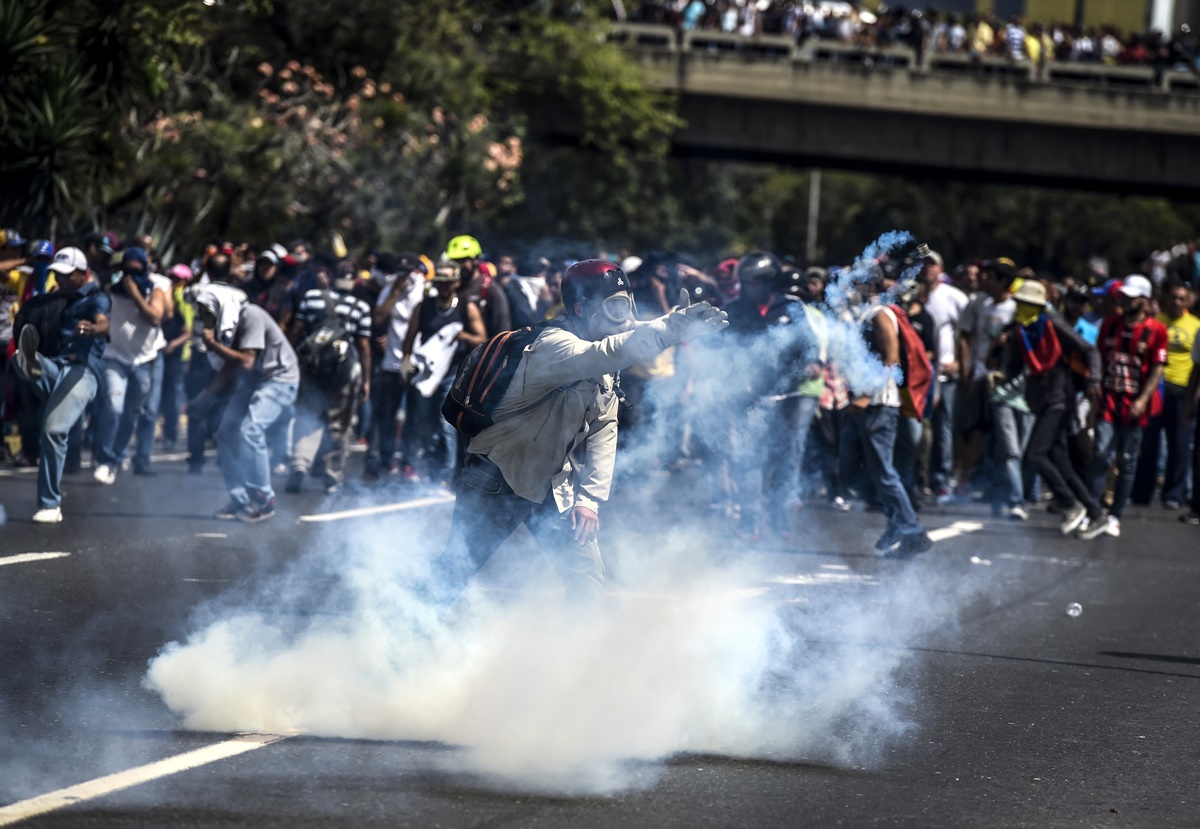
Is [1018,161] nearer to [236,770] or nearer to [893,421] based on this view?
[893,421]

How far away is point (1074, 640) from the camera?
866 centimetres

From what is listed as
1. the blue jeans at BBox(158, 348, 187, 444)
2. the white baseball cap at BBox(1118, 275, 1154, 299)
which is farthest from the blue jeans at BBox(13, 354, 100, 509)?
the white baseball cap at BBox(1118, 275, 1154, 299)

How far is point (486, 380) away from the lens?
612 cm

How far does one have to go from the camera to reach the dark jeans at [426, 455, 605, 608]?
Result: 618 cm

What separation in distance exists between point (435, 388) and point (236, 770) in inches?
343

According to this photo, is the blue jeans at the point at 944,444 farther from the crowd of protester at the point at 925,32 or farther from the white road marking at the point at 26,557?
the crowd of protester at the point at 925,32

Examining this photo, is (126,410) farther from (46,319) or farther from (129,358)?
(46,319)

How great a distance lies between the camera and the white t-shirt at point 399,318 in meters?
14.5

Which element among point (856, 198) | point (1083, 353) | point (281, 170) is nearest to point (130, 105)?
point (281, 170)

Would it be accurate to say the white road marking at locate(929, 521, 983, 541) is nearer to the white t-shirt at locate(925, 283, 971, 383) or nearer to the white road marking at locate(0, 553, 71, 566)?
the white t-shirt at locate(925, 283, 971, 383)

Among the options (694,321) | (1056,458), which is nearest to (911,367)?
(1056,458)

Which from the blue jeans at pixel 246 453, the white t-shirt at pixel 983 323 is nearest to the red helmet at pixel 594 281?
→ the blue jeans at pixel 246 453

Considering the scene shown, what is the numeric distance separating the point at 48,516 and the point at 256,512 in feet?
4.59

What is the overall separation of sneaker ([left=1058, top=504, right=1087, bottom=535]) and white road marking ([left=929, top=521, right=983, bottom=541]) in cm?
64
